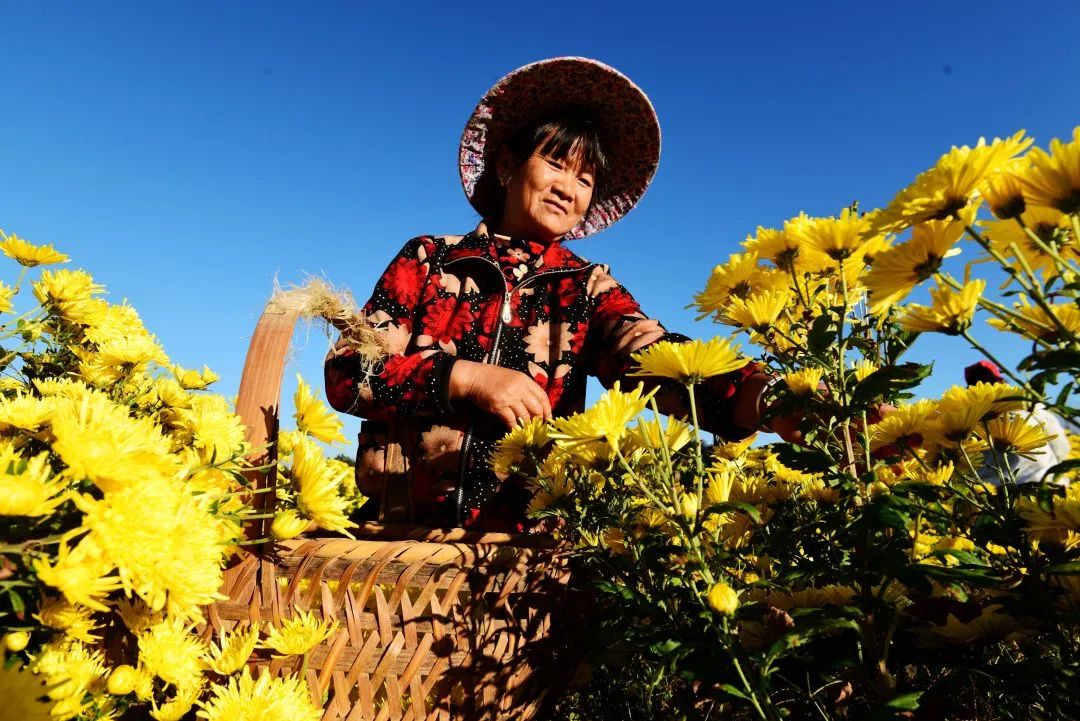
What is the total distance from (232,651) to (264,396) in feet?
1.20

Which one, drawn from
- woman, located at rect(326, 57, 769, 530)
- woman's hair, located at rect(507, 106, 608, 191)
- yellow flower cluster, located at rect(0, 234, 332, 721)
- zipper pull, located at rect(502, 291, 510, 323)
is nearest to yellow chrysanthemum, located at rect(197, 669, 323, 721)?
yellow flower cluster, located at rect(0, 234, 332, 721)

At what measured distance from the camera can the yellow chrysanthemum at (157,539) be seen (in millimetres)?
472

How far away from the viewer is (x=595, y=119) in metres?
2.26

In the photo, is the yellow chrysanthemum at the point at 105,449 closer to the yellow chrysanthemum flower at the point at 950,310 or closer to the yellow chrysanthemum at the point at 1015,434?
the yellow chrysanthemum flower at the point at 950,310

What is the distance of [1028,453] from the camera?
0.97 meters

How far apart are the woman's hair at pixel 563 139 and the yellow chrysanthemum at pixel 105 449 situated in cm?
171

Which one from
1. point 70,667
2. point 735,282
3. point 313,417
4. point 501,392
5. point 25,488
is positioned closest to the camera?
point 25,488

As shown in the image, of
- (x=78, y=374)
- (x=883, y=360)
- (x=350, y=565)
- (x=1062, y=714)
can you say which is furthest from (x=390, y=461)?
(x=1062, y=714)

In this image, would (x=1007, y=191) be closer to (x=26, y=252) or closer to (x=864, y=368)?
(x=864, y=368)

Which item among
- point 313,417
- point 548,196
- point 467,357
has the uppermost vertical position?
point 548,196

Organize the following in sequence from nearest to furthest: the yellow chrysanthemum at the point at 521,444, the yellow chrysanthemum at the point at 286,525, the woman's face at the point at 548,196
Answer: the yellow chrysanthemum at the point at 286,525, the yellow chrysanthemum at the point at 521,444, the woman's face at the point at 548,196

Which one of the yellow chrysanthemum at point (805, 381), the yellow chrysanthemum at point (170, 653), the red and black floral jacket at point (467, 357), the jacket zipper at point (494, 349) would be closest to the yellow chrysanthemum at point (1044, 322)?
the yellow chrysanthemum at point (805, 381)

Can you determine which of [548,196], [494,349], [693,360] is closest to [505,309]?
[494,349]

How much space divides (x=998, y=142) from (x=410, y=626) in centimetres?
92
